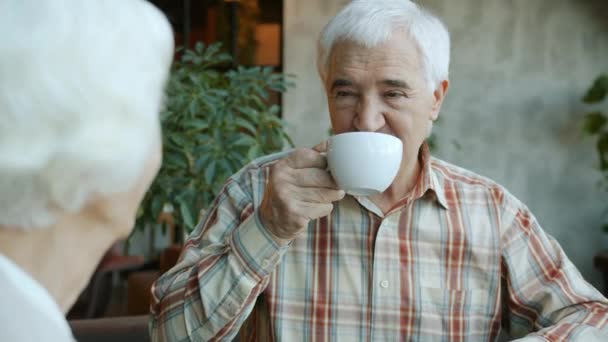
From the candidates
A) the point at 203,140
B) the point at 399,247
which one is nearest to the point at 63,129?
the point at 399,247

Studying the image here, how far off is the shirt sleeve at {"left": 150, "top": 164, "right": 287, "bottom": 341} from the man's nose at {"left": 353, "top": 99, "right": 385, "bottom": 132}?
0.29m

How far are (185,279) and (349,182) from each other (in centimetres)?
37

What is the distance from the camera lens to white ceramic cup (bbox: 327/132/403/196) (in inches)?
44.2

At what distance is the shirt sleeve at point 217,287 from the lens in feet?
3.99

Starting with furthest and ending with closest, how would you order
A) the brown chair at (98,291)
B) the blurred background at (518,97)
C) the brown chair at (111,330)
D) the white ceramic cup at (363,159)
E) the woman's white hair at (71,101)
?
the blurred background at (518,97), the brown chair at (98,291), the brown chair at (111,330), the white ceramic cup at (363,159), the woman's white hair at (71,101)

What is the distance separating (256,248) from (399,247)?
1.19 ft

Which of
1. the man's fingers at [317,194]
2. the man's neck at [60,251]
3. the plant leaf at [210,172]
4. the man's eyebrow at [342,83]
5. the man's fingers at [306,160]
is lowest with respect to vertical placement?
the plant leaf at [210,172]

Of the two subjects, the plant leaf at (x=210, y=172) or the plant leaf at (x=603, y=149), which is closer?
the plant leaf at (x=210, y=172)

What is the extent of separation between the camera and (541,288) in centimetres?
140

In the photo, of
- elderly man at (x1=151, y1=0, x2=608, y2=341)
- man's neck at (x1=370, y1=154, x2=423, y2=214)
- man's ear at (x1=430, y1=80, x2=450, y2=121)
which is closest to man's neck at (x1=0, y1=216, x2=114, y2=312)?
elderly man at (x1=151, y1=0, x2=608, y2=341)

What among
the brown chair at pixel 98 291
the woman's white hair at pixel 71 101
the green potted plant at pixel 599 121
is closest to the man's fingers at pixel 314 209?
the woman's white hair at pixel 71 101

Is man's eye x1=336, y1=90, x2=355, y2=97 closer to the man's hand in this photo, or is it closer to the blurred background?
the man's hand

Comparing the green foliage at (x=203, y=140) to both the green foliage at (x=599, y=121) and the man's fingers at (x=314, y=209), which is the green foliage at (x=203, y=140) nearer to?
the man's fingers at (x=314, y=209)

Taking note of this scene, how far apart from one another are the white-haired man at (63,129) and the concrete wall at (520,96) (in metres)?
4.00
